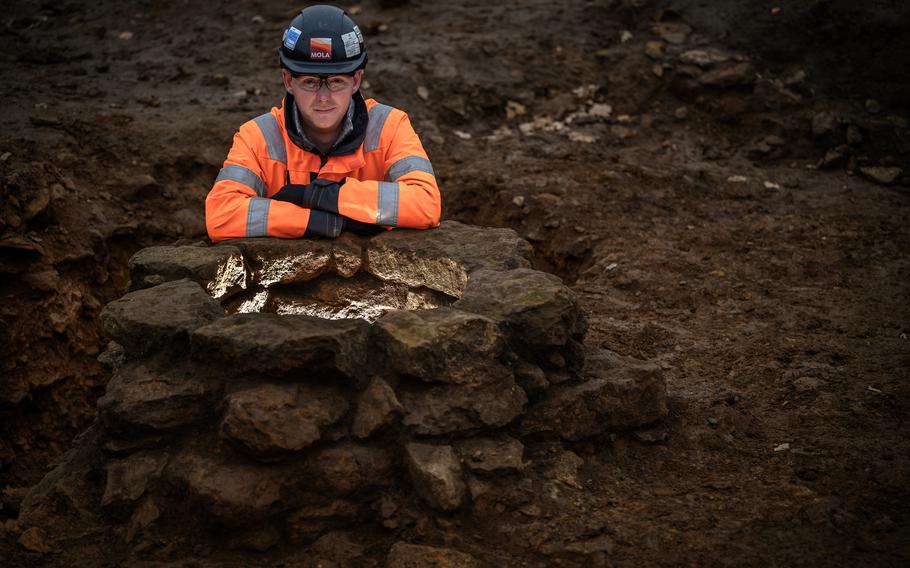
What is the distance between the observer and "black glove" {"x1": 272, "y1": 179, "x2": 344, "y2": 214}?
3.77 m

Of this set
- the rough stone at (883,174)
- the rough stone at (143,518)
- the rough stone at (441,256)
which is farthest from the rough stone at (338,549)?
the rough stone at (883,174)

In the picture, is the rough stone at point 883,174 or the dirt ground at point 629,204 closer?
the dirt ground at point 629,204

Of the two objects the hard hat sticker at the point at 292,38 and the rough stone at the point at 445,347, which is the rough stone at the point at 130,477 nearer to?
the rough stone at the point at 445,347

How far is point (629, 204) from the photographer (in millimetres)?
6047

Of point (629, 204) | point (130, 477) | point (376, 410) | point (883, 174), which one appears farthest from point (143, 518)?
point (883, 174)

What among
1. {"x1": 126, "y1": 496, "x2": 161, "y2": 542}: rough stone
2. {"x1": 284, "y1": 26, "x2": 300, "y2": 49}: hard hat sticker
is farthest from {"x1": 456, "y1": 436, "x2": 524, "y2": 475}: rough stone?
{"x1": 284, "y1": 26, "x2": 300, "y2": 49}: hard hat sticker

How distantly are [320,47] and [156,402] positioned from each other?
70.5 inches

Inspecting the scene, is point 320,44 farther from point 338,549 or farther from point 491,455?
point 338,549

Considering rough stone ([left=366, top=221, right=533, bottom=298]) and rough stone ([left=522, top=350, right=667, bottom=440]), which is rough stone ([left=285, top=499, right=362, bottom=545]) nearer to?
rough stone ([left=522, top=350, right=667, bottom=440])

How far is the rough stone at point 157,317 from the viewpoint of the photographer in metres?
3.05

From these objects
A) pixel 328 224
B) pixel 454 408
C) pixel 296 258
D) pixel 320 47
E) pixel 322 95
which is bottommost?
pixel 454 408

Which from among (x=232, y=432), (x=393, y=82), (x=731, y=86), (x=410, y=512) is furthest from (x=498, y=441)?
(x=731, y=86)

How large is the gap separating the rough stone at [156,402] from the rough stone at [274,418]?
0.15 m

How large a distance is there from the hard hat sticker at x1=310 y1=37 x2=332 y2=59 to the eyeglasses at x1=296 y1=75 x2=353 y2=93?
0.36 ft
